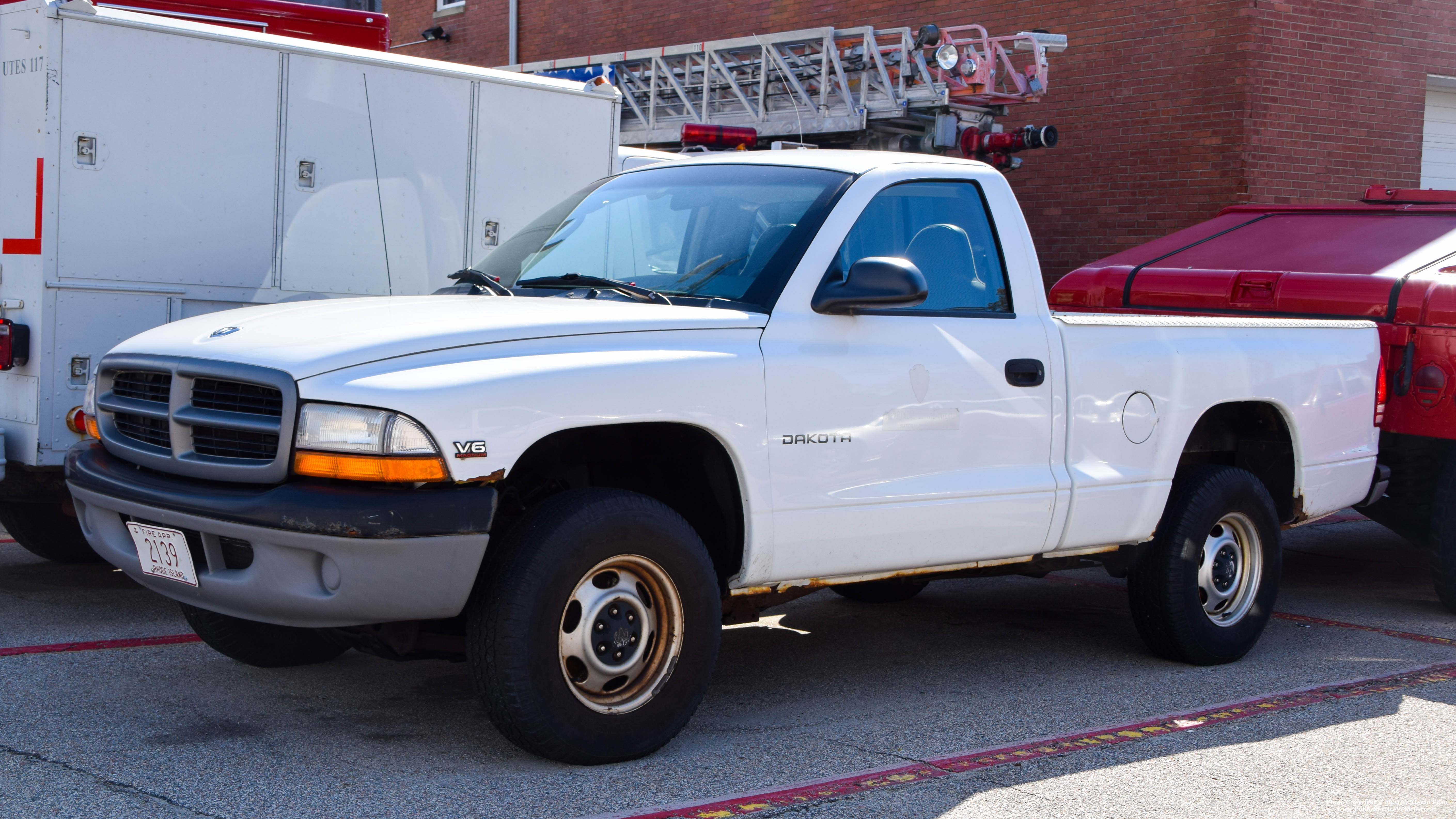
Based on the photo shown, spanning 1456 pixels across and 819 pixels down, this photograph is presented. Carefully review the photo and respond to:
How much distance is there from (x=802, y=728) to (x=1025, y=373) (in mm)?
1485

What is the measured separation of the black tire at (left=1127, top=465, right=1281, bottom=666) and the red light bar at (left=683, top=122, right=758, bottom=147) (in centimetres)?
495

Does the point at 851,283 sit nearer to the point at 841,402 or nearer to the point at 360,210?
the point at 841,402

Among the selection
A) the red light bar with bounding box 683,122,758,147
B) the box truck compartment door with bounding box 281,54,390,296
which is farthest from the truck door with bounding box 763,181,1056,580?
the red light bar with bounding box 683,122,758,147

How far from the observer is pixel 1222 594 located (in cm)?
612

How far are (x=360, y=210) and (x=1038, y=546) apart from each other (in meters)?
3.92

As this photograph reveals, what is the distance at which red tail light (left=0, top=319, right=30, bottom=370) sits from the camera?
6.23 meters

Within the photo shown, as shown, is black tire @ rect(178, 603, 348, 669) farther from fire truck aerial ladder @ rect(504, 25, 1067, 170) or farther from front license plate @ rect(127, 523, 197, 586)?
fire truck aerial ladder @ rect(504, 25, 1067, 170)

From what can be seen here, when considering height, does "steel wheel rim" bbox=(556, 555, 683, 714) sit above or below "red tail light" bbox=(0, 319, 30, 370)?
below

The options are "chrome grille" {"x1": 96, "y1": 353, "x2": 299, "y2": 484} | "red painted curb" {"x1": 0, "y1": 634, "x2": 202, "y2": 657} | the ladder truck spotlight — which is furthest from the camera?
the ladder truck spotlight

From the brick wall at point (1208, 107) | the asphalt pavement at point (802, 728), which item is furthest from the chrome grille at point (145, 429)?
the brick wall at point (1208, 107)

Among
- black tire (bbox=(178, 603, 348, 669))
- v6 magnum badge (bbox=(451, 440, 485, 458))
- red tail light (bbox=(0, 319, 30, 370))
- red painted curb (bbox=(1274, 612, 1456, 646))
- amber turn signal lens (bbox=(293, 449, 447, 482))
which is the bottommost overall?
red painted curb (bbox=(1274, 612, 1456, 646))

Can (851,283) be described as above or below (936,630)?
above

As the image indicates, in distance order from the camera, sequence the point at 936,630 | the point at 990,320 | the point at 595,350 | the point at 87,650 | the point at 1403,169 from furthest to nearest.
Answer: the point at 1403,169
the point at 936,630
the point at 87,650
the point at 990,320
the point at 595,350

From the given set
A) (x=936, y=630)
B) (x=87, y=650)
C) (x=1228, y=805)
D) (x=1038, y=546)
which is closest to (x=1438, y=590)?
(x=936, y=630)
